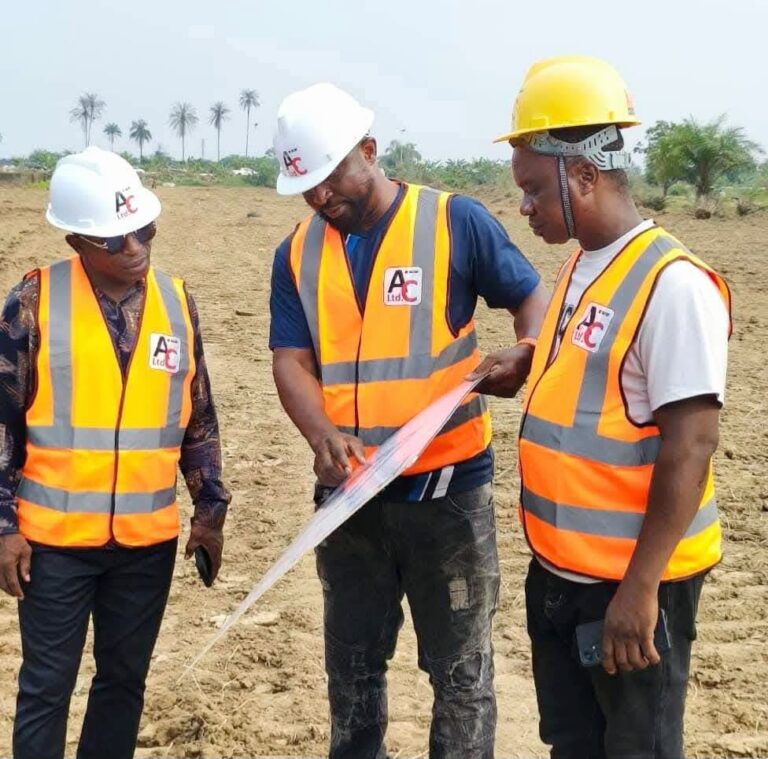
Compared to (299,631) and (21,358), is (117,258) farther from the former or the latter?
(299,631)

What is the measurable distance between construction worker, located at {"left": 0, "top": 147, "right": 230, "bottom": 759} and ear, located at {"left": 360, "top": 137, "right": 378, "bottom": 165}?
2.09 ft

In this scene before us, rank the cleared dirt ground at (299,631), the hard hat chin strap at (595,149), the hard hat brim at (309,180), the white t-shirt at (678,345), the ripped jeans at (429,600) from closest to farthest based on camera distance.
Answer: the white t-shirt at (678,345), the hard hat chin strap at (595,149), the hard hat brim at (309,180), the ripped jeans at (429,600), the cleared dirt ground at (299,631)

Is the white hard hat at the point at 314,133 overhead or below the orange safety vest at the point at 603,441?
overhead

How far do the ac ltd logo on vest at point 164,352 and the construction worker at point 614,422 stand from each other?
3.65 feet

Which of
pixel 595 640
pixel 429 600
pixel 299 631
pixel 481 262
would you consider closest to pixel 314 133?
pixel 481 262

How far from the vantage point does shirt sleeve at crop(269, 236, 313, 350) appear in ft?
10.2

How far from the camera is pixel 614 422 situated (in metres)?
2.25

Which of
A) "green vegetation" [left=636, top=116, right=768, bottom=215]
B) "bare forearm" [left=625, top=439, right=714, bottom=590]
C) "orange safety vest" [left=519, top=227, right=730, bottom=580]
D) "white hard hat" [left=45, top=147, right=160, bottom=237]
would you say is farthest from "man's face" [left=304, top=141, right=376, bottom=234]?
Answer: "green vegetation" [left=636, top=116, right=768, bottom=215]

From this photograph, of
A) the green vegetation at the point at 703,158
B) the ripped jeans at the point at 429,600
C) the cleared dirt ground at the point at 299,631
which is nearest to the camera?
the ripped jeans at the point at 429,600

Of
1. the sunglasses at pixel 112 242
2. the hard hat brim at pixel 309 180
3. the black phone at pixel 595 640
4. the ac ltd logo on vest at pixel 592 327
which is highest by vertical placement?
the hard hat brim at pixel 309 180

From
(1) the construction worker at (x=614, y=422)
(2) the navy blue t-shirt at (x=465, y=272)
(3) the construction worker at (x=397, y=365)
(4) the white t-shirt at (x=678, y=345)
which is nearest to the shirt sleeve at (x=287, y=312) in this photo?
(3) the construction worker at (x=397, y=365)

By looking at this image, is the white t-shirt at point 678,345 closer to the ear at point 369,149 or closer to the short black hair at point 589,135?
the short black hair at point 589,135

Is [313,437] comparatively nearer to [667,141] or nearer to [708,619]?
[708,619]

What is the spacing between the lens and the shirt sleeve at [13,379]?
289 centimetres
